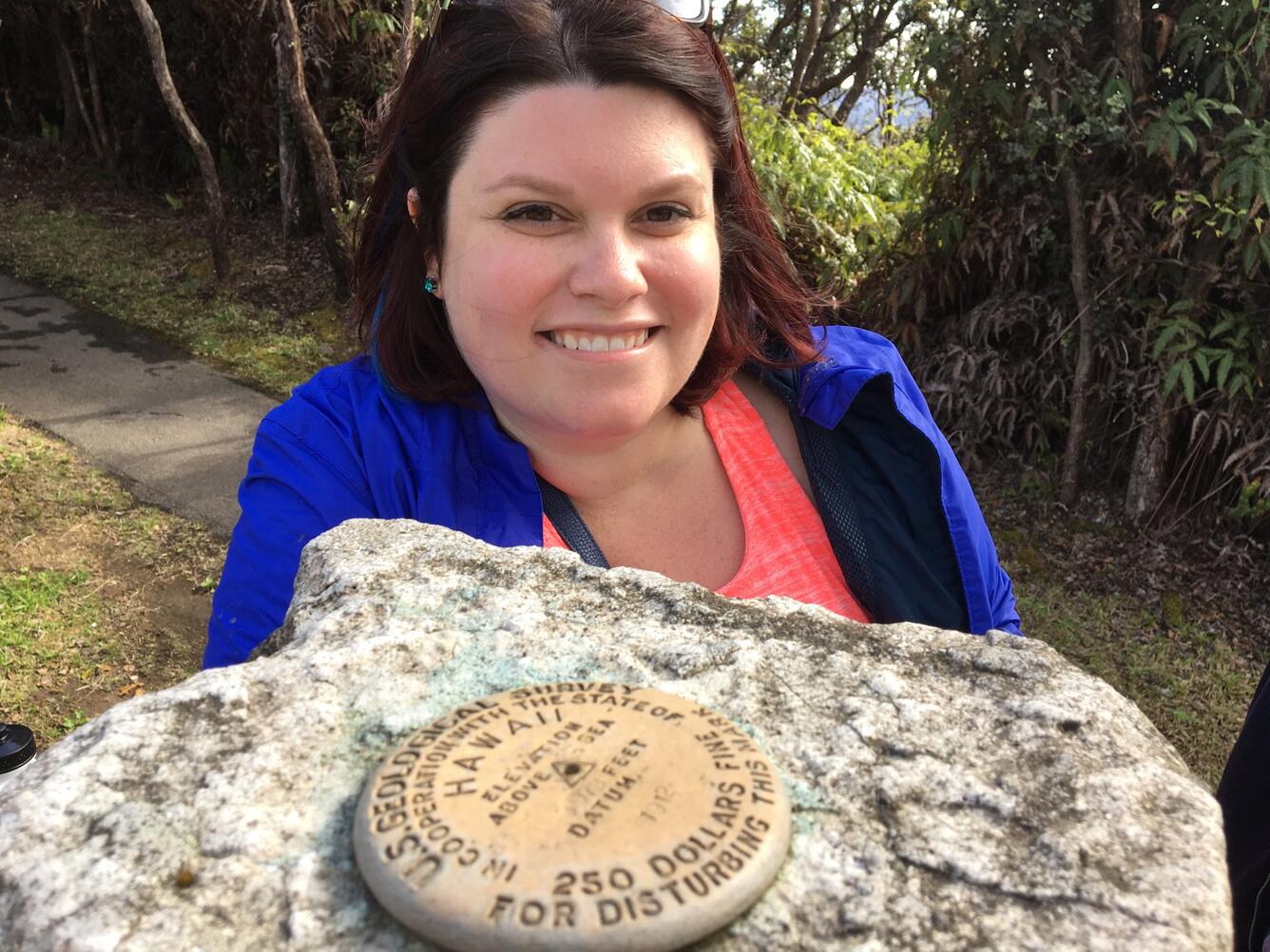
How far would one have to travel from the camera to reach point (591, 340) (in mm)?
1714

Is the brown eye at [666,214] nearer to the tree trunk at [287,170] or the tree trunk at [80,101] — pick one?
the tree trunk at [287,170]


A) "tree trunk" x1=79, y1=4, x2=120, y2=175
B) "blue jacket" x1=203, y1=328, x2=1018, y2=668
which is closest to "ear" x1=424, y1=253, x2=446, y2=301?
"blue jacket" x1=203, y1=328, x2=1018, y2=668

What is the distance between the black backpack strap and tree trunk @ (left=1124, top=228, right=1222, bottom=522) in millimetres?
2737

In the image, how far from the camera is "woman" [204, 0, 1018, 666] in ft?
5.40

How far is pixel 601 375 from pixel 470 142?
17.1 inches

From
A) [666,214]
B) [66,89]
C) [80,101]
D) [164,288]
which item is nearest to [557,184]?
[666,214]

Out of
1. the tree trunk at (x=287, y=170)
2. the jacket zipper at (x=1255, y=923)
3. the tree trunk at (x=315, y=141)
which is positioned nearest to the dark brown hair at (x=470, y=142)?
the jacket zipper at (x=1255, y=923)

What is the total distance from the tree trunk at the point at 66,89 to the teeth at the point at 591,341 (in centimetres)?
981

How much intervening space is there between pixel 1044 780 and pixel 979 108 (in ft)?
11.9

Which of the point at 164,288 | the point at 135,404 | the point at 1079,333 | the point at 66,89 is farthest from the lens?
the point at 66,89

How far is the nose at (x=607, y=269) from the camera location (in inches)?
63.9

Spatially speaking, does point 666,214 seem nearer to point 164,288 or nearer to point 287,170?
point 164,288

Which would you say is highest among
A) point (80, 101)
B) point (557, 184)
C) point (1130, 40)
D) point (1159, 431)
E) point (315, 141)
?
point (1130, 40)

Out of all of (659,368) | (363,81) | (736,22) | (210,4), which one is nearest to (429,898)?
(659,368)
